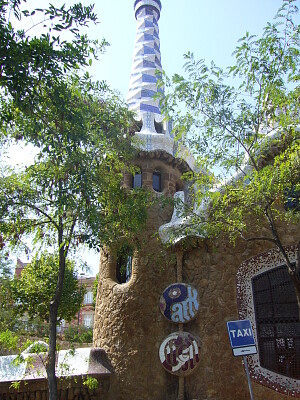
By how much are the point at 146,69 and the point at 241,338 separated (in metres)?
A: 7.87

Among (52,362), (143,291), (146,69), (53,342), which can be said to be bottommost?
(52,362)

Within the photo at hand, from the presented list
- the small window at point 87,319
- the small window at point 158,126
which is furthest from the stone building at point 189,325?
the small window at point 87,319

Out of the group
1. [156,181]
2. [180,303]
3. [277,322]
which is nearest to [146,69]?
[156,181]

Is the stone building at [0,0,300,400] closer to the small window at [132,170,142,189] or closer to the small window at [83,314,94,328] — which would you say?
the small window at [132,170,142,189]

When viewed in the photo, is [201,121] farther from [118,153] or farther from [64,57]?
[64,57]

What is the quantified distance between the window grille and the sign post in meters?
2.68

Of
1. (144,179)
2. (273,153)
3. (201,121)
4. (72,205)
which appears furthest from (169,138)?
(72,205)

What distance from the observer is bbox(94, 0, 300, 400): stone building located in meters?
5.81

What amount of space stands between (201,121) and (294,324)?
10.4ft

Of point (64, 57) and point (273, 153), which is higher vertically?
point (273, 153)

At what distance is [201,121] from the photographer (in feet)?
17.0

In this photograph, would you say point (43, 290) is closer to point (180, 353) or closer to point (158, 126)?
point (158, 126)

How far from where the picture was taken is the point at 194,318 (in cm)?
641

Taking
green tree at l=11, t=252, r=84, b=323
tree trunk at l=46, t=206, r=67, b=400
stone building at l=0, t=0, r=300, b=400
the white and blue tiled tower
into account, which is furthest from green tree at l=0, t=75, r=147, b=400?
green tree at l=11, t=252, r=84, b=323
